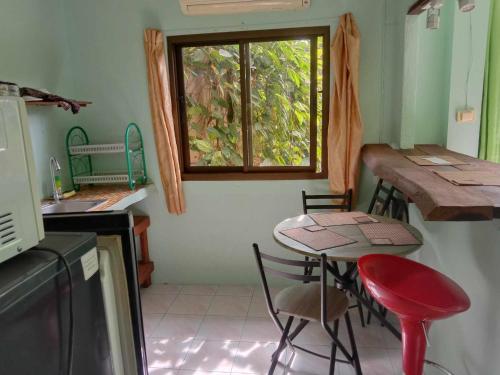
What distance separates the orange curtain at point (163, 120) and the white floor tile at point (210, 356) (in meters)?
1.13

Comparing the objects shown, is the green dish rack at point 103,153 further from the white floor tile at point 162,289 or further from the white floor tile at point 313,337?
the white floor tile at point 313,337

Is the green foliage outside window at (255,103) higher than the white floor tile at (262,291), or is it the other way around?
the green foliage outside window at (255,103)

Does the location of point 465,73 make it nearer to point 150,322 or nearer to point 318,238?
point 318,238

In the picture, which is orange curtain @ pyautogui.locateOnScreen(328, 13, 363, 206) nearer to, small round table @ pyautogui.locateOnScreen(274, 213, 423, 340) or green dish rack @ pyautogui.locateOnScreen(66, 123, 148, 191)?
small round table @ pyautogui.locateOnScreen(274, 213, 423, 340)

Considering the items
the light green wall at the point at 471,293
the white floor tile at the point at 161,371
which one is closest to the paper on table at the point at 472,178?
the light green wall at the point at 471,293

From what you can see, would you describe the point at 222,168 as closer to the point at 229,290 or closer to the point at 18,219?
the point at 229,290

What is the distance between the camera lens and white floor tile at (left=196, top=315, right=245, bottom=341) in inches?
98.5

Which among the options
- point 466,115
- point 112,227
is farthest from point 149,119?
point 466,115

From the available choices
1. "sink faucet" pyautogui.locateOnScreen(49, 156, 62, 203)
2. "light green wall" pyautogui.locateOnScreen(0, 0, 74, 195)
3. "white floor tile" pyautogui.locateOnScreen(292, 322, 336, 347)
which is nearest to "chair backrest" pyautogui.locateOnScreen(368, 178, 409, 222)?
"white floor tile" pyautogui.locateOnScreen(292, 322, 336, 347)

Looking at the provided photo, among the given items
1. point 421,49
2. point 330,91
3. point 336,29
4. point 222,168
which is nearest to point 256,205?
point 222,168

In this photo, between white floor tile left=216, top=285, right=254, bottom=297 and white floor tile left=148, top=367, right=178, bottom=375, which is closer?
white floor tile left=148, top=367, right=178, bottom=375

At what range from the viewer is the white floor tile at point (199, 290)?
3.11 m

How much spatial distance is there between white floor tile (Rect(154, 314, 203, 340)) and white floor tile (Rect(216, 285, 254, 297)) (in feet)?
1.27

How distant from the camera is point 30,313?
786 mm
